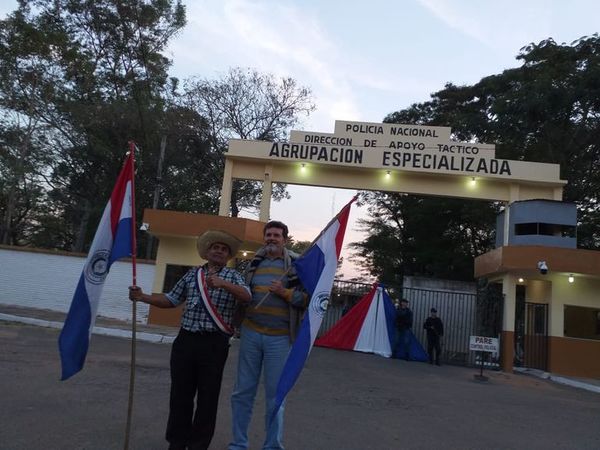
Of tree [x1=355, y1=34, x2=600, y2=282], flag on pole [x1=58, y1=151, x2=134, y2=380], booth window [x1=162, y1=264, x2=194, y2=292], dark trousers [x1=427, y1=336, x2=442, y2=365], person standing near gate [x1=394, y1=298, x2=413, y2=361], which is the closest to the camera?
flag on pole [x1=58, y1=151, x2=134, y2=380]

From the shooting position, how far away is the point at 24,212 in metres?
32.5

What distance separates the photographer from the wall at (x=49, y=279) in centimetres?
1809

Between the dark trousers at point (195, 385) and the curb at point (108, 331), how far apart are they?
9.84 metres

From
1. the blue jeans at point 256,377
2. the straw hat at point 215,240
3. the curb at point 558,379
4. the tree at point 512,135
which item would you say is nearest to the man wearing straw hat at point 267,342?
the blue jeans at point 256,377

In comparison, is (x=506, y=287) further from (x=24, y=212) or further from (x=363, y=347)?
(x=24, y=212)

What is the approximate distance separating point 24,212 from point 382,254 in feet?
73.9

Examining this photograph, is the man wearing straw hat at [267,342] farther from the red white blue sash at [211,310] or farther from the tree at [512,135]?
the tree at [512,135]

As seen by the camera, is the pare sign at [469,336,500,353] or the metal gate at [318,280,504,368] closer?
the pare sign at [469,336,500,353]

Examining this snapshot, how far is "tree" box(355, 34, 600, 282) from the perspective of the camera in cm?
2428

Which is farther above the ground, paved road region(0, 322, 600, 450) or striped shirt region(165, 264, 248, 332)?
striped shirt region(165, 264, 248, 332)

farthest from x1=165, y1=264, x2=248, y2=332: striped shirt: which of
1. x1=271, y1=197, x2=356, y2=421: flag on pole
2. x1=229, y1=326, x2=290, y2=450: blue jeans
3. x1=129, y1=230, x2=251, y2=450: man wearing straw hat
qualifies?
x1=271, y1=197, x2=356, y2=421: flag on pole

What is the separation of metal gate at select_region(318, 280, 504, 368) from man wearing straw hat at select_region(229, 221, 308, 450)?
13.3 meters

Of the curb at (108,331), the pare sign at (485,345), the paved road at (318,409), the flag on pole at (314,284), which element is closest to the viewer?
the flag on pole at (314,284)

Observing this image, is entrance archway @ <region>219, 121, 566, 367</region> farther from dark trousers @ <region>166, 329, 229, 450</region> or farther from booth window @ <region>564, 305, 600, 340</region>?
dark trousers @ <region>166, 329, 229, 450</region>
